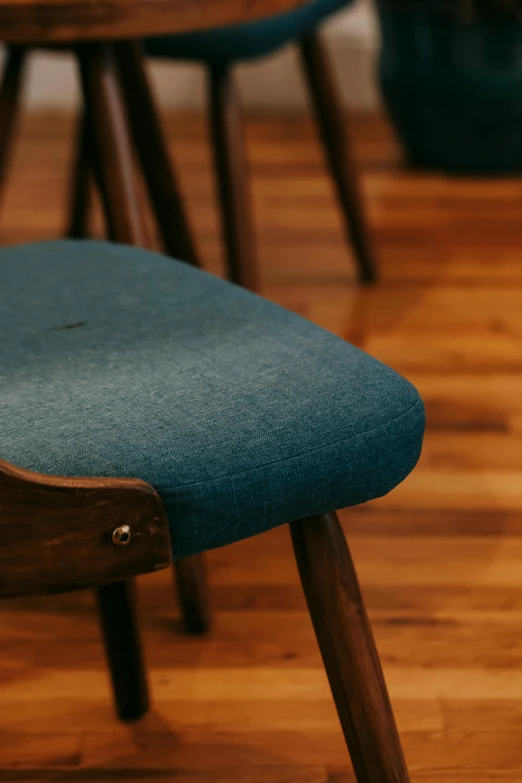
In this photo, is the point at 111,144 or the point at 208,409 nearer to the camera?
the point at 208,409

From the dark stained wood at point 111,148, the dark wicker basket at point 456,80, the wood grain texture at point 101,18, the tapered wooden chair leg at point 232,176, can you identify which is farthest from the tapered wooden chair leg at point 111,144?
the dark wicker basket at point 456,80

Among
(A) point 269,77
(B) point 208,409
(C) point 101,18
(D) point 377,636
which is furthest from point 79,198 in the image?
(A) point 269,77

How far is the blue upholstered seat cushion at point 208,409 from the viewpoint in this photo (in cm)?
62

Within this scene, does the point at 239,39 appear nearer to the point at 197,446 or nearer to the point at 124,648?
the point at 124,648

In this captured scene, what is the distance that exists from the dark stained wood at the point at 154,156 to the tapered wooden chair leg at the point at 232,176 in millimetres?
414

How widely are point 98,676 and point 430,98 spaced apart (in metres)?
1.91

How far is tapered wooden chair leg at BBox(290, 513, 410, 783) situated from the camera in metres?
0.71

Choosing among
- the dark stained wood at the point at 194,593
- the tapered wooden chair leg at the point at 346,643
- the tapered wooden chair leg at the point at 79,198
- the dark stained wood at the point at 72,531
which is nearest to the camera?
the dark stained wood at the point at 72,531

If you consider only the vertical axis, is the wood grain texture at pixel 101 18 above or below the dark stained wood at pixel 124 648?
above

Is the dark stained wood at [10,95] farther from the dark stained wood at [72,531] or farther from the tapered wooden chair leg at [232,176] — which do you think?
the dark stained wood at [72,531]

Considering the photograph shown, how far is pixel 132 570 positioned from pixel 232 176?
121 cm

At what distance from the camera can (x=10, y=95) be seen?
1574 mm

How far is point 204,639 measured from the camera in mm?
1150

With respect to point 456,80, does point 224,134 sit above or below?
above
